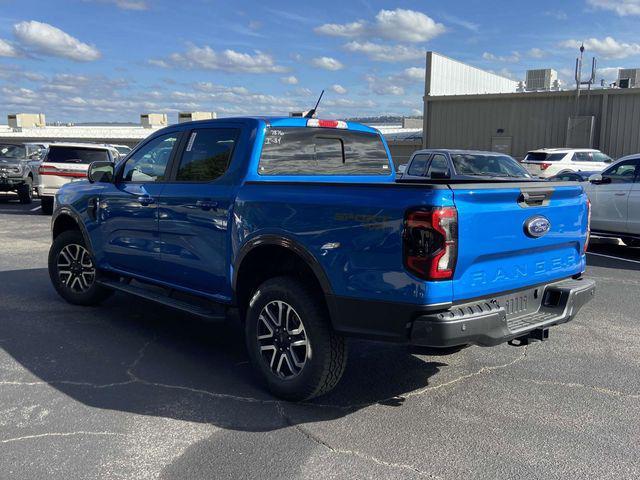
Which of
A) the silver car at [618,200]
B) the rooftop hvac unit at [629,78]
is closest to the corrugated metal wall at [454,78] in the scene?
the rooftop hvac unit at [629,78]

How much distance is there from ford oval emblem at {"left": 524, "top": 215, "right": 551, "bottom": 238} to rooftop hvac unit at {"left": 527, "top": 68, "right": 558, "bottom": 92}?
96.2ft

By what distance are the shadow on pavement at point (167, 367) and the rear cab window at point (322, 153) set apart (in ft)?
5.12

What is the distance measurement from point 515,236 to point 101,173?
13.5 feet

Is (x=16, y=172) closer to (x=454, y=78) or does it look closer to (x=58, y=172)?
(x=58, y=172)

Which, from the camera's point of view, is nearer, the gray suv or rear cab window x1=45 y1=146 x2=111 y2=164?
rear cab window x1=45 y1=146 x2=111 y2=164

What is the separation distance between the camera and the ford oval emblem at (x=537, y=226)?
3.75 metres

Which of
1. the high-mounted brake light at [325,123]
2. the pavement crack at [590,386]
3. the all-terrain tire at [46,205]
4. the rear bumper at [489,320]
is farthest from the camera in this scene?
the all-terrain tire at [46,205]

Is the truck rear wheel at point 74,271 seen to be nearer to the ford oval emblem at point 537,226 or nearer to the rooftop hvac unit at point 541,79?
the ford oval emblem at point 537,226

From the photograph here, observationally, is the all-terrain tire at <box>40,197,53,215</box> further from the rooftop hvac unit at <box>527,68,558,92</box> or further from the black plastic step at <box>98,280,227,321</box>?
the rooftop hvac unit at <box>527,68,558,92</box>

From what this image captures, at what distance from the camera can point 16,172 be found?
18.4 meters

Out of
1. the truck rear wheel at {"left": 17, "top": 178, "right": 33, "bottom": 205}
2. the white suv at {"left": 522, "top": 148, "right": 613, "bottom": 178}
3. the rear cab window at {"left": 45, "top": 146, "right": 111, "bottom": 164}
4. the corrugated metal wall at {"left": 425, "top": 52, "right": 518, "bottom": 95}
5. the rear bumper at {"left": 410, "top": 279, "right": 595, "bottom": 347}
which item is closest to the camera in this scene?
the rear bumper at {"left": 410, "top": 279, "right": 595, "bottom": 347}

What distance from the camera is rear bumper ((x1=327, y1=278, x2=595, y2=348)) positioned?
11.0 feet

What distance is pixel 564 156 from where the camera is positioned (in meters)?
20.8

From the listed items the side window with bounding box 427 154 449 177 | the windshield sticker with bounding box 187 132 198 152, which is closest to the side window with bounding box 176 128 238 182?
the windshield sticker with bounding box 187 132 198 152
